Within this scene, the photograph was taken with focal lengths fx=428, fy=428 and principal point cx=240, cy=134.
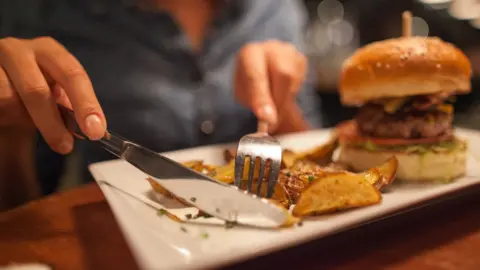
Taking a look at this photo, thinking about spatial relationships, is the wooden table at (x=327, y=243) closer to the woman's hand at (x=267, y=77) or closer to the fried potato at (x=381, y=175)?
the fried potato at (x=381, y=175)

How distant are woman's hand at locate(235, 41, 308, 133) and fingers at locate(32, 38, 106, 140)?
778mm

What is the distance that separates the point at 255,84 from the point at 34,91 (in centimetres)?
99

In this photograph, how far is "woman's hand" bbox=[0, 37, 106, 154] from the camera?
124 centimetres

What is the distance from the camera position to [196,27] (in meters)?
2.73

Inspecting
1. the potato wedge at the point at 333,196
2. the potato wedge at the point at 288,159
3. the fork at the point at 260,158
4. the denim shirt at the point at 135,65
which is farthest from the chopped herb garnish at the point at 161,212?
the denim shirt at the point at 135,65

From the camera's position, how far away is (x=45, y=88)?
1.29m

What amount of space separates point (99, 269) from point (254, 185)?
516 millimetres

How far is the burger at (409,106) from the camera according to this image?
1665 millimetres

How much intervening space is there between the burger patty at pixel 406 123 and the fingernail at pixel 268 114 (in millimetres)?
404

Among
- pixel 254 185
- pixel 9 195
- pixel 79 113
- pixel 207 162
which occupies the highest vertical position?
pixel 79 113

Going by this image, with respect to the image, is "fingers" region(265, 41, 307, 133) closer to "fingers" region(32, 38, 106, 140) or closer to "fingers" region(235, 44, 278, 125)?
"fingers" region(235, 44, 278, 125)

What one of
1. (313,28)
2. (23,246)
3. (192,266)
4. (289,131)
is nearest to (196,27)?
(289,131)

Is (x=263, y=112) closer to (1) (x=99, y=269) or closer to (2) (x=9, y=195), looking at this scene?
(1) (x=99, y=269)

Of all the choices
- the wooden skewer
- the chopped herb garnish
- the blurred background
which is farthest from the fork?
the blurred background
